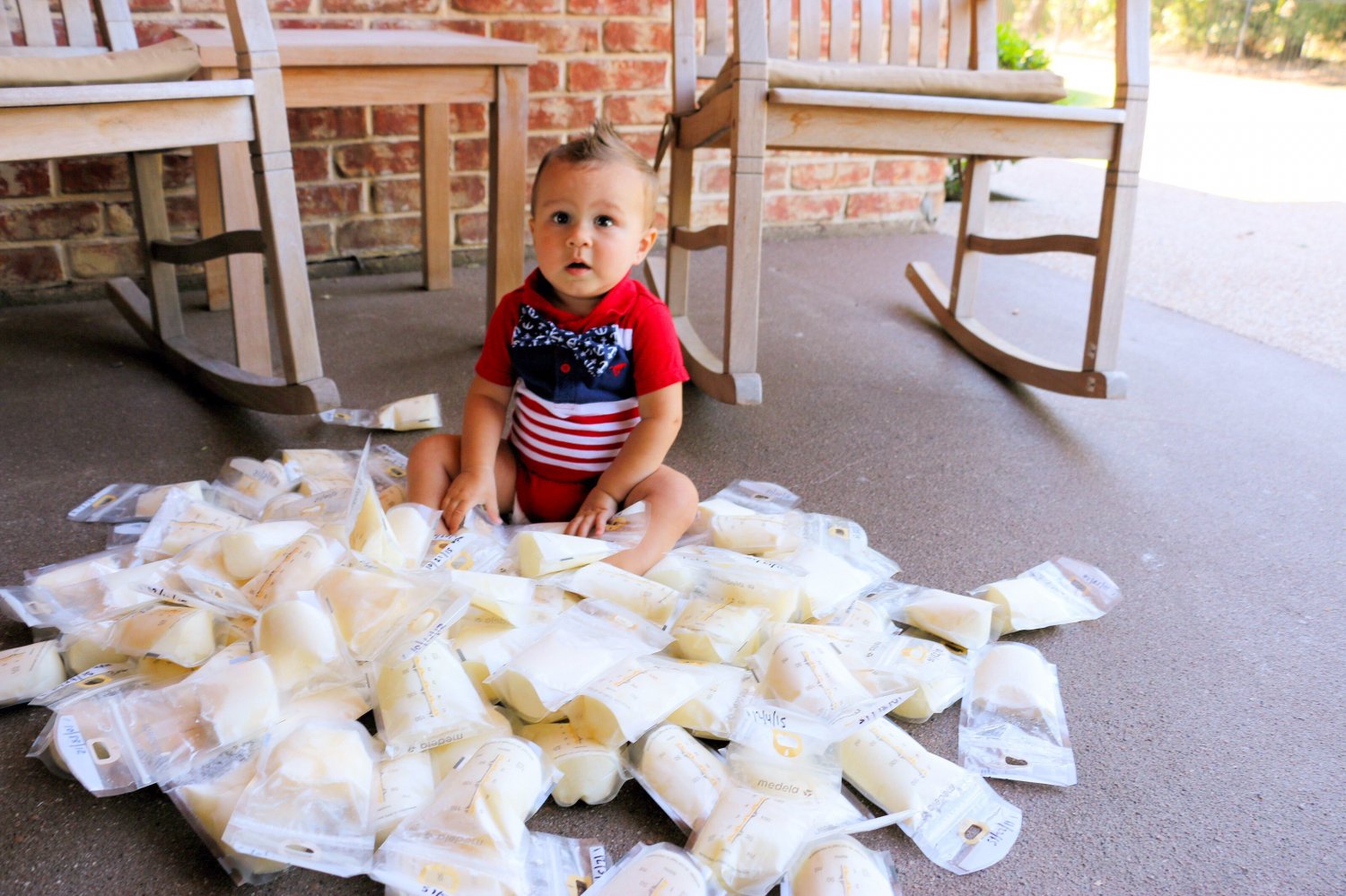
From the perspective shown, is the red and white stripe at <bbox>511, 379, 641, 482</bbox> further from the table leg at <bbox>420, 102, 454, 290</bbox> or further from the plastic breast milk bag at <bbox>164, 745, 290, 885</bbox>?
the table leg at <bbox>420, 102, 454, 290</bbox>

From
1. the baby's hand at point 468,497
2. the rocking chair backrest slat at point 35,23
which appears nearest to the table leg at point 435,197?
the rocking chair backrest slat at point 35,23

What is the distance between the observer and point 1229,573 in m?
1.11

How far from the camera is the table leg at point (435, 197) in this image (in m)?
1.86

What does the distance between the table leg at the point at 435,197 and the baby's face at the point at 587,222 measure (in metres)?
0.88

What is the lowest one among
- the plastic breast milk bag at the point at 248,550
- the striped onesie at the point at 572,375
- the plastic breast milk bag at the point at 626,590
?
the plastic breast milk bag at the point at 626,590

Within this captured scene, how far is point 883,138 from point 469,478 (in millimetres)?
700

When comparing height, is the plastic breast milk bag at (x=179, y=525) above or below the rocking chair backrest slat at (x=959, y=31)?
below

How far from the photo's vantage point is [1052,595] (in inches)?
39.6

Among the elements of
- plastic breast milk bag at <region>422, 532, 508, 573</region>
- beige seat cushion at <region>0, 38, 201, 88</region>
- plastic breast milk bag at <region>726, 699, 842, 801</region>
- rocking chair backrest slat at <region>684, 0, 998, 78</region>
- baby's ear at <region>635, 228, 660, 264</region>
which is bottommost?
plastic breast milk bag at <region>726, 699, 842, 801</region>

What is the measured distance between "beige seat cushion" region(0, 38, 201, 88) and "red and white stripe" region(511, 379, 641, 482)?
58 centimetres

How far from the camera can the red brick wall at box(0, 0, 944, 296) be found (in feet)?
5.86

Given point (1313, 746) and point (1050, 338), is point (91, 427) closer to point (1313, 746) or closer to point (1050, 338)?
point (1313, 746)

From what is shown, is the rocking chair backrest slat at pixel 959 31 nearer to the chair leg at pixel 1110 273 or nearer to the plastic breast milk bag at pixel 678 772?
the chair leg at pixel 1110 273

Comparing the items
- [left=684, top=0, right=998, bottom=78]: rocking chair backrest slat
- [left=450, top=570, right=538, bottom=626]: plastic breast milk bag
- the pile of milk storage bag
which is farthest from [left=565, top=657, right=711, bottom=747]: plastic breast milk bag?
[left=684, top=0, right=998, bottom=78]: rocking chair backrest slat
